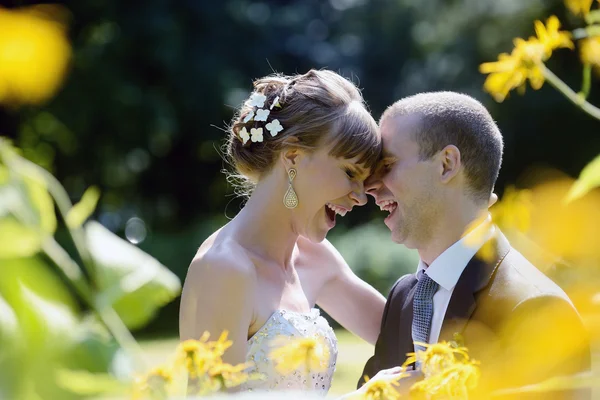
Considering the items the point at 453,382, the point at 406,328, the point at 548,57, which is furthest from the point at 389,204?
the point at 453,382

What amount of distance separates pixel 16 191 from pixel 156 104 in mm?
19053

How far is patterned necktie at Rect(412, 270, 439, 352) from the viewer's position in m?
3.10

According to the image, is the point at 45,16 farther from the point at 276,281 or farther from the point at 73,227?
the point at 276,281

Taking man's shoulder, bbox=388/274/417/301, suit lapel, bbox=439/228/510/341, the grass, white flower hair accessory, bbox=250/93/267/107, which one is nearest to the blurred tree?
the grass

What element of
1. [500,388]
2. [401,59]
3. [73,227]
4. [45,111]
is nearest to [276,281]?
[500,388]

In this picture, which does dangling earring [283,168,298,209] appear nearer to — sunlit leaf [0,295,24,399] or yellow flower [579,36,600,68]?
yellow flower [579,36,600,68]

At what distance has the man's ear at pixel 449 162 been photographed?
3.13 meters

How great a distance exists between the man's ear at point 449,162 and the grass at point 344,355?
603 cm

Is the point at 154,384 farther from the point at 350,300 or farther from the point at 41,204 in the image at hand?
the point at 350,300

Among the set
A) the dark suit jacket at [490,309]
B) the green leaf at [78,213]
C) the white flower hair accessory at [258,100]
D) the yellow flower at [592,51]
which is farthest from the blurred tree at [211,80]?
the green leaf at [78,213]

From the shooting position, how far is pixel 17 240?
25.7 inches

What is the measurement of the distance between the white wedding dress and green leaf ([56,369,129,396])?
93.1 inches

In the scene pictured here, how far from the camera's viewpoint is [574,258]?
34.1 inches

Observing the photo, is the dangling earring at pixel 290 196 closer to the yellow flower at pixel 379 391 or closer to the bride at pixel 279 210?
the bride at pixel 279 210
